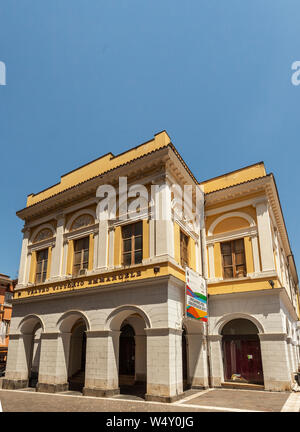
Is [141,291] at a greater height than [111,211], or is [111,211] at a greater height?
[111,211]

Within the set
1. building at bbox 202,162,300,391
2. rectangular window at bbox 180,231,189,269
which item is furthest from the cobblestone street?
rectangular window at bbox 180,231,189,269

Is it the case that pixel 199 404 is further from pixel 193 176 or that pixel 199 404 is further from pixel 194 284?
pixel 193 176

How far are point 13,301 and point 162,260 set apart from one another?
10.2 m

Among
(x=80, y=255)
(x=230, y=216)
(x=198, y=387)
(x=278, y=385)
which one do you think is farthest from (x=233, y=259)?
(x=80, y=255)

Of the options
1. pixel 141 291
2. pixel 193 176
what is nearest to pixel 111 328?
pixel 141 291

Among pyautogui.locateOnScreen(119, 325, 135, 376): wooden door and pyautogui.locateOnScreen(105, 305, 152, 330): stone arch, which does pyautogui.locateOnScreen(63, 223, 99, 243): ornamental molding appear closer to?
pyautogui.locateOnScreen(105, 305, 152, 330): stone arch

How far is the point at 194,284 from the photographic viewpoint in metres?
14.7

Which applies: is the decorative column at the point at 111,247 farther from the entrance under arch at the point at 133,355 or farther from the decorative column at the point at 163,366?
the entrance under arch at the point at 133,355

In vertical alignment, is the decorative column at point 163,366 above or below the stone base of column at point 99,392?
above

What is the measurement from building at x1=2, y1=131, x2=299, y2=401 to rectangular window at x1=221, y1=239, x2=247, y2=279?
52mm

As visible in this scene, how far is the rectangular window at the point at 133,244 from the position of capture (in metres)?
14.7

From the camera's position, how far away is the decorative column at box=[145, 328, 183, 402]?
11.8 metres

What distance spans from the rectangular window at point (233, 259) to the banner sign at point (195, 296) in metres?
1.70

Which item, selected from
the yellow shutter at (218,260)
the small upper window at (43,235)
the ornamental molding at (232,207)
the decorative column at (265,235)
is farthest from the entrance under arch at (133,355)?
the decorative column at (265,235)
